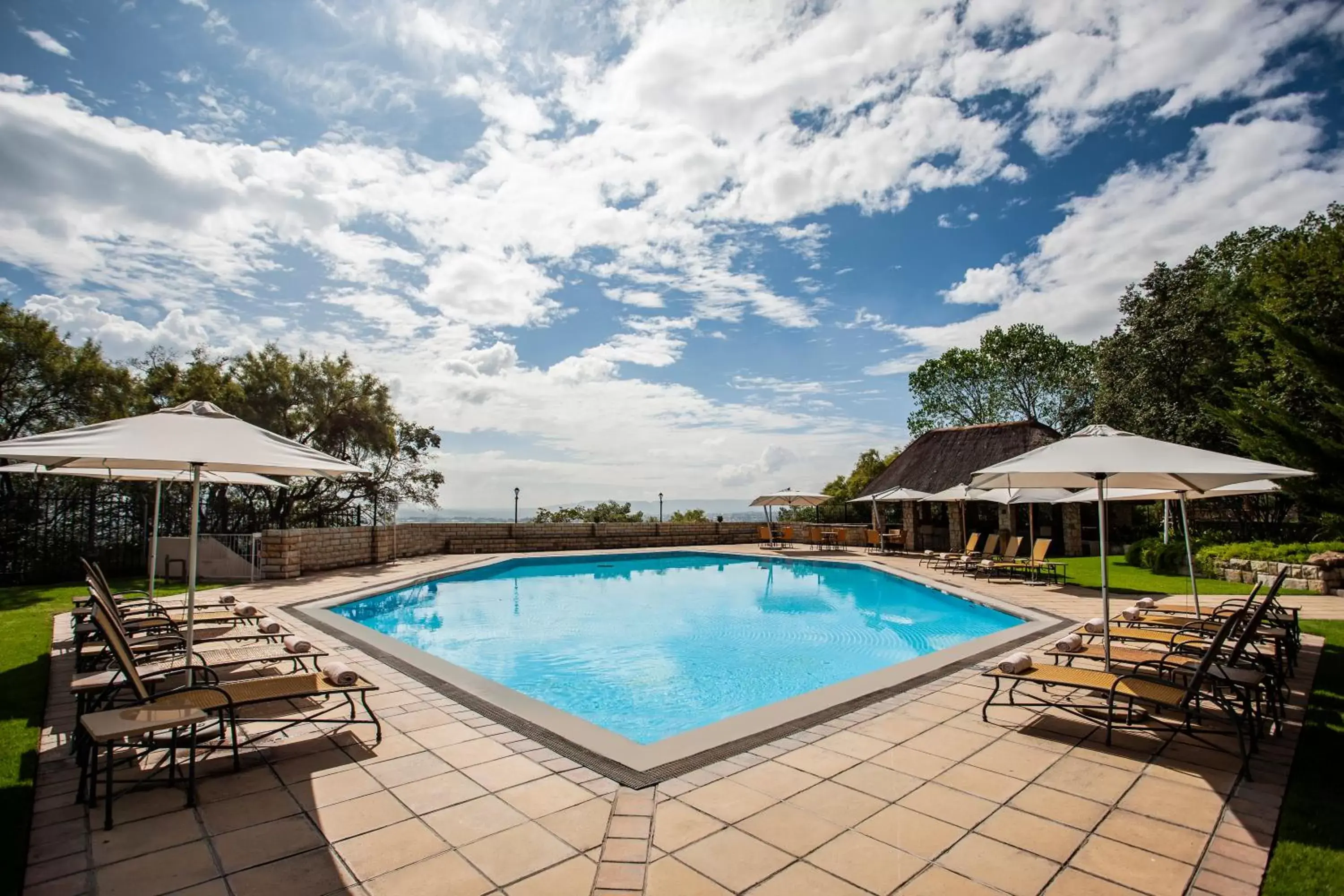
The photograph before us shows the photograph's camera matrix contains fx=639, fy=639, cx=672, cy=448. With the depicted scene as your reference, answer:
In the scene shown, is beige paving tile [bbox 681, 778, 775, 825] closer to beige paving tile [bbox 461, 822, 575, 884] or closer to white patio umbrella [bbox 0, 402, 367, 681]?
beige paving tile [bbox 461, 822, 575, 884]

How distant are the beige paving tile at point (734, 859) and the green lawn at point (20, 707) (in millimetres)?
2871

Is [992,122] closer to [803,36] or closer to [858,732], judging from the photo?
[803,36]

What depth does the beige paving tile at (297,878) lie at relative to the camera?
8.82ft

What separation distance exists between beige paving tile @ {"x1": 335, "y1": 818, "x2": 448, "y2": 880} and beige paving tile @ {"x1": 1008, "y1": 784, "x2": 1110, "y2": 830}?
10.1ft

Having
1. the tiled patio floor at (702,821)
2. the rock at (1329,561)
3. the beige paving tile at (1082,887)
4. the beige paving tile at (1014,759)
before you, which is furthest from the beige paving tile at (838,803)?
the rock at (1329,561)

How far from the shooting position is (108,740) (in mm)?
3248

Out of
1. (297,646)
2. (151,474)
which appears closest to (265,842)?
(297,646)

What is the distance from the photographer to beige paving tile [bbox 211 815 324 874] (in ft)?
9.65

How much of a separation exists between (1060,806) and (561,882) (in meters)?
2.70

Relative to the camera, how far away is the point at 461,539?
70.6ft

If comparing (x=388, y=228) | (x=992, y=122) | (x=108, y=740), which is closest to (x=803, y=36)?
(x=992, y=122)

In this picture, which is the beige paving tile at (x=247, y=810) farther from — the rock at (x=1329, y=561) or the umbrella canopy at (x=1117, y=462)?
the rock at (x=1329, y=561)

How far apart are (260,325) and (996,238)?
68.5 ft

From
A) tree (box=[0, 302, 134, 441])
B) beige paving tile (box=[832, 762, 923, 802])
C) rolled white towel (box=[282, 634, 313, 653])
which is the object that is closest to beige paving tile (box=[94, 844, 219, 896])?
rolled white towel (box=[282, 634, 313, 653])
